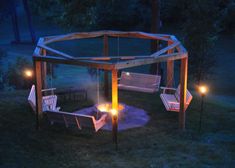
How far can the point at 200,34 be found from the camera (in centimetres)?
1449

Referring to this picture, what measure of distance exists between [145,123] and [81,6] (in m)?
6.56

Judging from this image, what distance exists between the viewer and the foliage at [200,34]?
1434cm

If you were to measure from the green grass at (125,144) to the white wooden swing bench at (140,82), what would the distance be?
1.01 meters

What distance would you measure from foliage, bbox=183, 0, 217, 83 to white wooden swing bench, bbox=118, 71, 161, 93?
13.2 feet

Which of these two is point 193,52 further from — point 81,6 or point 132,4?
point 132,4

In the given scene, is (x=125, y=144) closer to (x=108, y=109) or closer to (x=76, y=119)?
(x=76, y=119)

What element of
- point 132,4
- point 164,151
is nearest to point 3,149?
point 164,151

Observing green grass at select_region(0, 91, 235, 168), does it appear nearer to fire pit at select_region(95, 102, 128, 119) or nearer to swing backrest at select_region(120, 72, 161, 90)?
fire pit at select_region(95, 102, 128, 119)

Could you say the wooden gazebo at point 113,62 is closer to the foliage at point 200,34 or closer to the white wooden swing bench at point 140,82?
the white wooden swing bench at point 140,82

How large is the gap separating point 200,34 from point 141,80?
433 centimetres

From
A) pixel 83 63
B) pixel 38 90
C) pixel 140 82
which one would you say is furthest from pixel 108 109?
pixel 83 63

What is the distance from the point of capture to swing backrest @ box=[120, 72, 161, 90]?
37.9 ft

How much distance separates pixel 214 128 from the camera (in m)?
9.34

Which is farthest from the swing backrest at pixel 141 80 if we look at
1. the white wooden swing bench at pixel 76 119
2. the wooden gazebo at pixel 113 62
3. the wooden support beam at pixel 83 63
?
the wooden support beam at pixel 83 63
